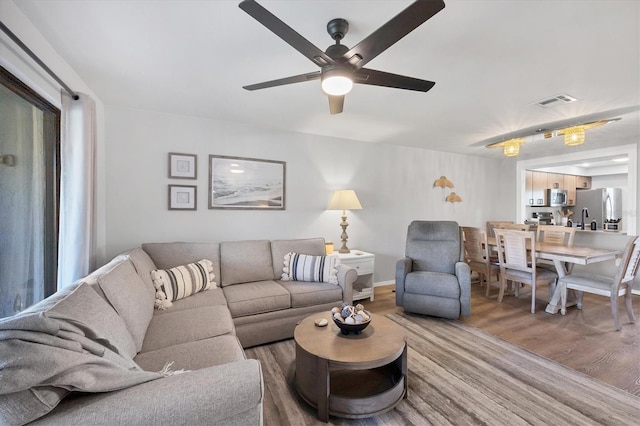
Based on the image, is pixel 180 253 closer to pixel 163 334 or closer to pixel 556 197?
pixel 163 334

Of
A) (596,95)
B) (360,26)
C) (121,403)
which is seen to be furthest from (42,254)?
(596,95)

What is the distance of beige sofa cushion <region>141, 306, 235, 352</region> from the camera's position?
1.72 metres

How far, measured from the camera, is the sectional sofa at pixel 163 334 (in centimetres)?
83

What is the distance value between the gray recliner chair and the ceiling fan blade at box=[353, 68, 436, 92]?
2.12 meters

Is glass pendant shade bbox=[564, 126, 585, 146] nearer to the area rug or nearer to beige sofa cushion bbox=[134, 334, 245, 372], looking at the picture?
the area rug

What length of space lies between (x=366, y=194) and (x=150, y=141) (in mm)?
2995

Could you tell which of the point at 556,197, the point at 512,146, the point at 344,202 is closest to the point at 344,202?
the point at 344,202

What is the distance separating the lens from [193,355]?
153 centimetres

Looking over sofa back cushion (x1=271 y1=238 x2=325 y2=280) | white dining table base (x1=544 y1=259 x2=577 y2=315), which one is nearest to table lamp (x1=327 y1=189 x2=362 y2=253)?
sofa back cushion (x1=271 y1=238 x2=325 y2=280)

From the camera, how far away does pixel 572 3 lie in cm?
145

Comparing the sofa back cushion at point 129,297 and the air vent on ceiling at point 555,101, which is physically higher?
the air vent on ceiling at point 555,101

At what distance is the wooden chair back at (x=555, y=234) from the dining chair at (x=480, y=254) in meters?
0.81

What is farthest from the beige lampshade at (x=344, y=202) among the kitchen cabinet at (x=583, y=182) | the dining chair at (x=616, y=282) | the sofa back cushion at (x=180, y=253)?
the kitchen cabinet at (x=583, y=182)

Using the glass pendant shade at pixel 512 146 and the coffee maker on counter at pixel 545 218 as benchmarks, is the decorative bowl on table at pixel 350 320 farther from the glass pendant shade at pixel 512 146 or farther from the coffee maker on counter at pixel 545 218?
the coffee maker on counter at pixel 545 218
